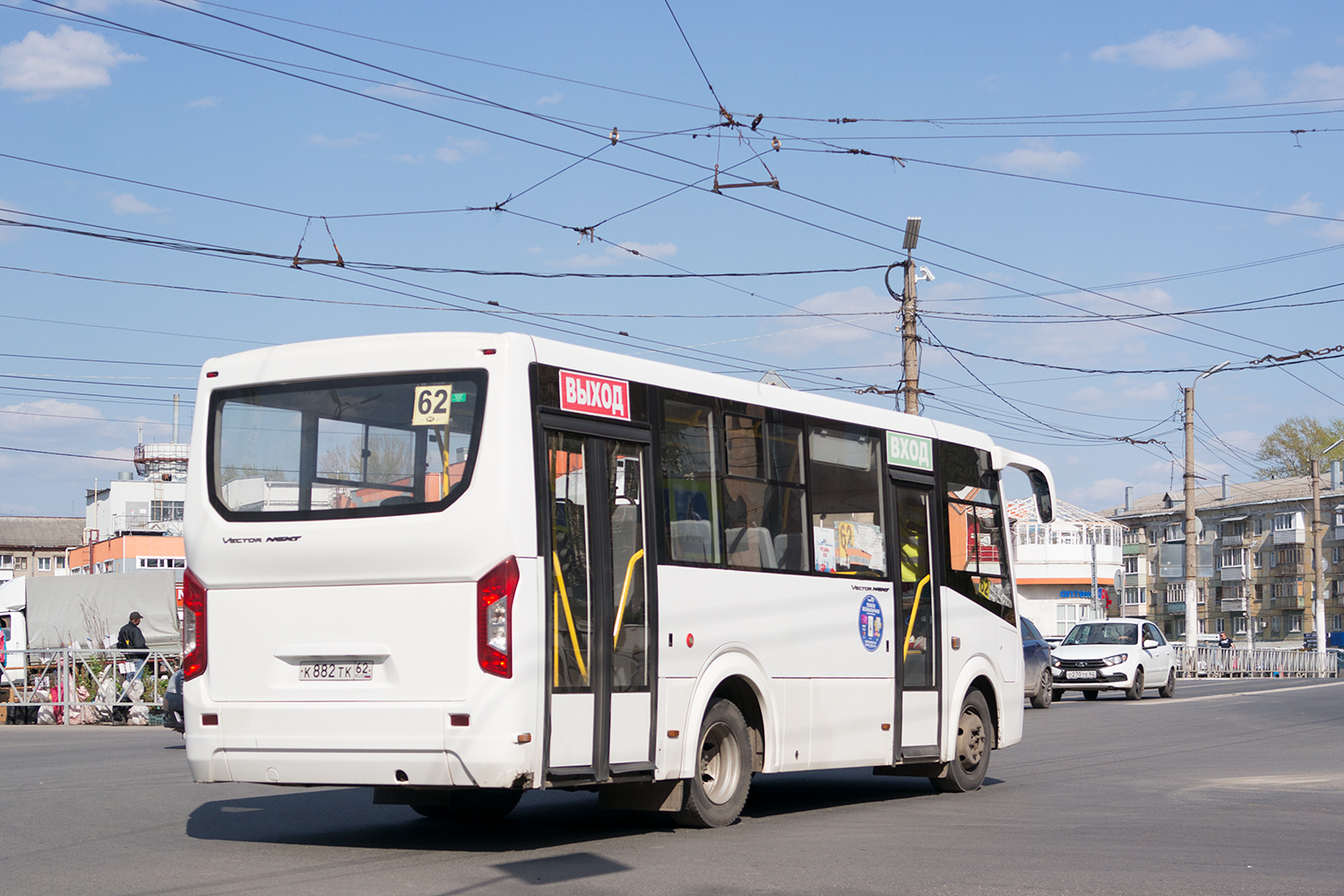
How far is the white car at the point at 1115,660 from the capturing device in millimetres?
33281

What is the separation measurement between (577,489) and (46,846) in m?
3.91

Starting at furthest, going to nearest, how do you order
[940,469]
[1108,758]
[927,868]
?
1. [1108,758]
2. [940,469]
3. [927,868]

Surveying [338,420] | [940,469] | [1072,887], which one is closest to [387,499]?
[338,420]

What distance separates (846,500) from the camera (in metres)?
11.9

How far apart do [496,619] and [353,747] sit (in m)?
1.13

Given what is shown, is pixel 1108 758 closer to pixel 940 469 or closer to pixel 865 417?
pixel 940 469

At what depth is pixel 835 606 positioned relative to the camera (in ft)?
38.3

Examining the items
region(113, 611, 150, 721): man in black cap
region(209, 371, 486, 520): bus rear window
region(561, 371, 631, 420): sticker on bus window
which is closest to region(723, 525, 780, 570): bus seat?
region(561, 371, 631, 420): sticker on bus window

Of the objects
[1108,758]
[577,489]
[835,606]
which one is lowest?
[1108,758]

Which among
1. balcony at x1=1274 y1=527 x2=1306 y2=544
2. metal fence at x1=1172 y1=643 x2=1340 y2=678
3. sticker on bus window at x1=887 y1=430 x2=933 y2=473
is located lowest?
metal fence at x1=1172 y1=643 x2=1340 y2=678

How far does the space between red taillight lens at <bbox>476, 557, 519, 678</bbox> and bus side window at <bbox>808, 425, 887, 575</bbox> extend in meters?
3.53

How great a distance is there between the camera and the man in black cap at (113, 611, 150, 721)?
85.4ft

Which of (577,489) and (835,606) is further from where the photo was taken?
(835,606)

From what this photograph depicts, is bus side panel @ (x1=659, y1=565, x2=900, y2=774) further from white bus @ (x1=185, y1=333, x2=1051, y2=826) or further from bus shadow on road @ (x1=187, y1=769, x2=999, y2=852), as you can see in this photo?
bus shadow on road @ (x1=187, y1=769, x2=999, y2=852)
